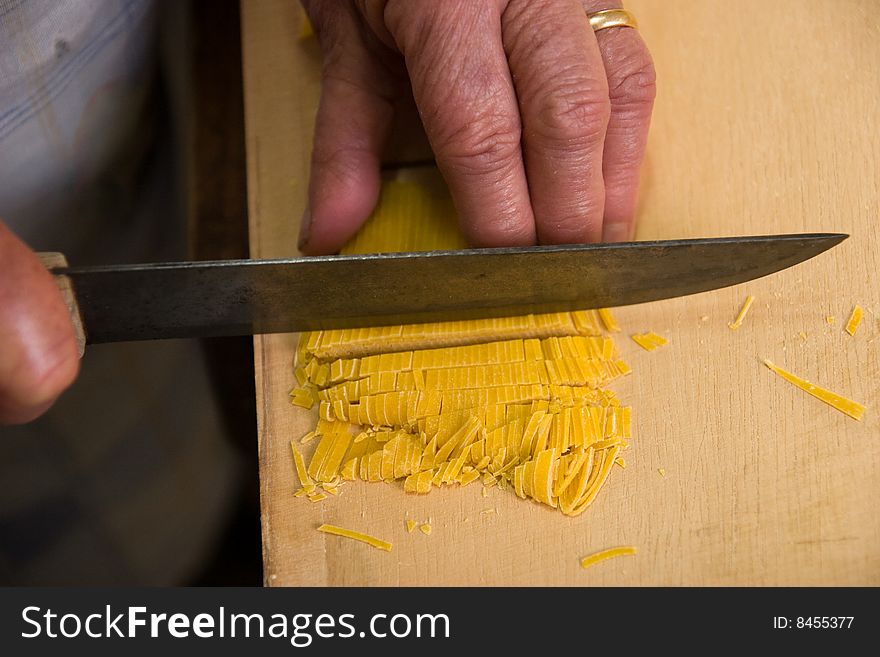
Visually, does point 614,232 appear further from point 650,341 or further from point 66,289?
point 66,289

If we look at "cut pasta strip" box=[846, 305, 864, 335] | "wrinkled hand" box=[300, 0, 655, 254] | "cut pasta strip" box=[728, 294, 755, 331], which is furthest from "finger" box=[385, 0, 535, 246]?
"cut pasta strip" box=[846, 305, 864, 335]

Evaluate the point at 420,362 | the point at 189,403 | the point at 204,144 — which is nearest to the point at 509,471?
the point at 420,362

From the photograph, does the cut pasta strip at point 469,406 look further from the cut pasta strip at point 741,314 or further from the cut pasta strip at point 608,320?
the cut pasta strip at point 741,314

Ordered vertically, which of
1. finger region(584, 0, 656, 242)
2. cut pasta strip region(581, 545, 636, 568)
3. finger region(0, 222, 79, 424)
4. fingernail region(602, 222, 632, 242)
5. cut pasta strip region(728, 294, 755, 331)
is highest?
finger region(584, 0, 656, 242)

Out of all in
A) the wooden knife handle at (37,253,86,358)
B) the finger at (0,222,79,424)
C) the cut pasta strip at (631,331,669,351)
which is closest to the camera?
the finger at (0,222,79,424)

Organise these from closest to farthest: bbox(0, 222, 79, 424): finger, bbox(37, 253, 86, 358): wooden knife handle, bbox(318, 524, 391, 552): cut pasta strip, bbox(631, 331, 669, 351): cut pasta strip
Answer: bbox(0, 222, 79, 424): finger, bbox(37, 253, 86, 358): wooden knife handle, bbox(318, 524, 391, 552): cut pasta strip, bbox(631, 331, 669, 351): cut pasta strip

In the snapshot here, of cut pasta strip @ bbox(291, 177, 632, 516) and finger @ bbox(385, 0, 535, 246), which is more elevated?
finger @ bbox(385, 0, 535, 246)

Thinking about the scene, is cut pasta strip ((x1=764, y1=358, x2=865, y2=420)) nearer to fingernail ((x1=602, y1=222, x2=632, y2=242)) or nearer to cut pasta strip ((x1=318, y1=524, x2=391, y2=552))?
fingernail ((x1=602, y1=222, x2=632, y2=242))

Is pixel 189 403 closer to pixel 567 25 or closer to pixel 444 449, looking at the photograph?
pixel 444 449

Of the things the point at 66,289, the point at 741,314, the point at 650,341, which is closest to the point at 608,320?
the point at 650,341

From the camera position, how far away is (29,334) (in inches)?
34.3

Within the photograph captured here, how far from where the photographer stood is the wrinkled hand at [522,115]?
43.4 inches

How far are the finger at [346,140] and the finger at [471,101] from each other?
150 mm

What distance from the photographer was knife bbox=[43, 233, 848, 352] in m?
1.05
